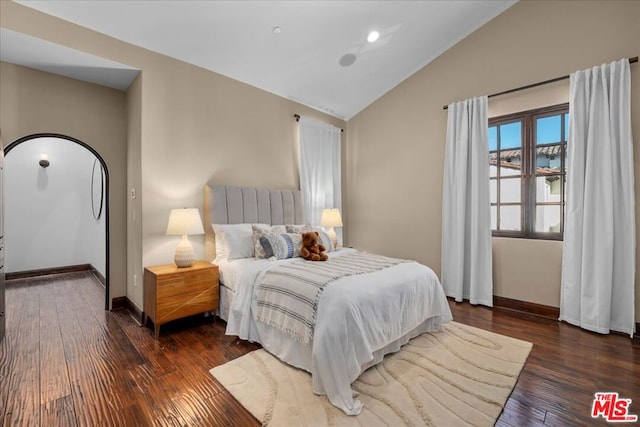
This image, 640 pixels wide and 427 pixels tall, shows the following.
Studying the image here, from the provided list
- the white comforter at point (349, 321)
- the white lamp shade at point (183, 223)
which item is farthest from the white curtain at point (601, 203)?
the white lamp shade at point (183, 223)

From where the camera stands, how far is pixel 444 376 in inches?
82.5

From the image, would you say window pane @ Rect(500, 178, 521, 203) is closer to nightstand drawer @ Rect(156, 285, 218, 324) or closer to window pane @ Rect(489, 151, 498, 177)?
window pane @ Rect(489, 151, 498, 177)

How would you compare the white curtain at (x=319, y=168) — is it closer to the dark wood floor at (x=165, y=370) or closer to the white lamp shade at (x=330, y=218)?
the white lamp shade at (x=330, y=218)

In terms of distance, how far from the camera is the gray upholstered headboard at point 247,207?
3.49 metres

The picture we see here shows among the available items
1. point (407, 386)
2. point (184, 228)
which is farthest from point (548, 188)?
point (184, 228)

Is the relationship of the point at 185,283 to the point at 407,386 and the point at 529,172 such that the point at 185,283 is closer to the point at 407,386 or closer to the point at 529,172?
the point at 407,386

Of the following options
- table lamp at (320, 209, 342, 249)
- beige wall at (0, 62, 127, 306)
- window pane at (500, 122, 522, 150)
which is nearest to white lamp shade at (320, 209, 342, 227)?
table lamp at (320, 209, 342, 249)

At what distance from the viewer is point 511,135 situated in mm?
3641

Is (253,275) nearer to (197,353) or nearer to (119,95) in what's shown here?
(197,353)

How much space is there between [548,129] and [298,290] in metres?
3.42

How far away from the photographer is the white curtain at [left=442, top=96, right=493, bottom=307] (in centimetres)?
364

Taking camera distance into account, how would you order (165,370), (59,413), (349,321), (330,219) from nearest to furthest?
(59,413) → (349,321) → (165,370) → (330,219)

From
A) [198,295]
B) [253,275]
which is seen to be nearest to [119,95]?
[198,295]

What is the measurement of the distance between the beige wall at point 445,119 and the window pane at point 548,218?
0.19 m
